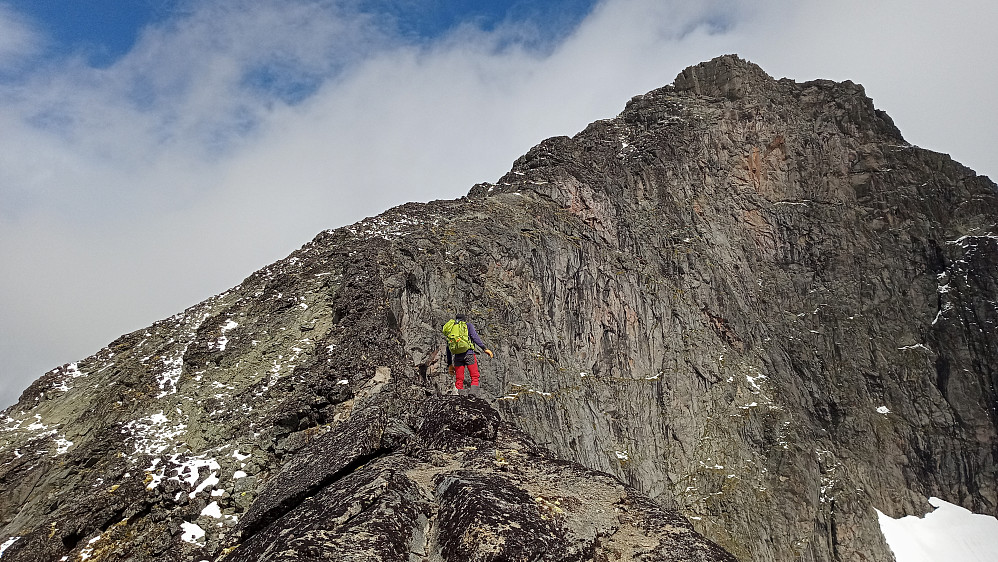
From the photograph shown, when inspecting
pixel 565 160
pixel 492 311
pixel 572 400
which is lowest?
pixel 572 400

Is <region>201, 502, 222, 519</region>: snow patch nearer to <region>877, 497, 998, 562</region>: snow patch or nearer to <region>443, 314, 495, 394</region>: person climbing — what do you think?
<region>443, 314, 495, 394</region>: person climbing

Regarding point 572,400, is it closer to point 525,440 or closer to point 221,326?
point 221,326

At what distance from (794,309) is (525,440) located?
58707mm

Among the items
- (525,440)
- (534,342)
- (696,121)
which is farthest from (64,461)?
(696,121)

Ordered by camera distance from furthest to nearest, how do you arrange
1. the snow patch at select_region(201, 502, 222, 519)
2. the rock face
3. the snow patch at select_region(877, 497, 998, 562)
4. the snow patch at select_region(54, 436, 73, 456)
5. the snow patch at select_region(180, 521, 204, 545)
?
1. the snow patch at select_region(877, 497, 998, 562)
2. the snow patch at select_region(54, 436, 73, 456)
3. the snow patch at select_region(201, 502, 222, 519)
4. the snow patch at select_region(180, 521, 204, 545)
5. the rock face

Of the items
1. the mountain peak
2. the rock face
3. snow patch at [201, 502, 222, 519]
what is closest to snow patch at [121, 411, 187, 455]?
the rock face

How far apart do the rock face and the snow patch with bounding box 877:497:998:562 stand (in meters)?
1.43

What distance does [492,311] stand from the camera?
38812 millimetres

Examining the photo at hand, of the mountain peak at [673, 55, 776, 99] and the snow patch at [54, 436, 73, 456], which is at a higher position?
the mountain peak at [673, 55, 776, 99]

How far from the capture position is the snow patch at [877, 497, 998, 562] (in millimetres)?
51750

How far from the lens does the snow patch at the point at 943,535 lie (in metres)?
51.8

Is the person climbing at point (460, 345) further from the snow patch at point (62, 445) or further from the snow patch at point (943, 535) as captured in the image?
the snow patch at point (943, 535)

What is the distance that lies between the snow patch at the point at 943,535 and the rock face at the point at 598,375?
4.69 ft

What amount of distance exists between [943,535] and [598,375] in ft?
124
